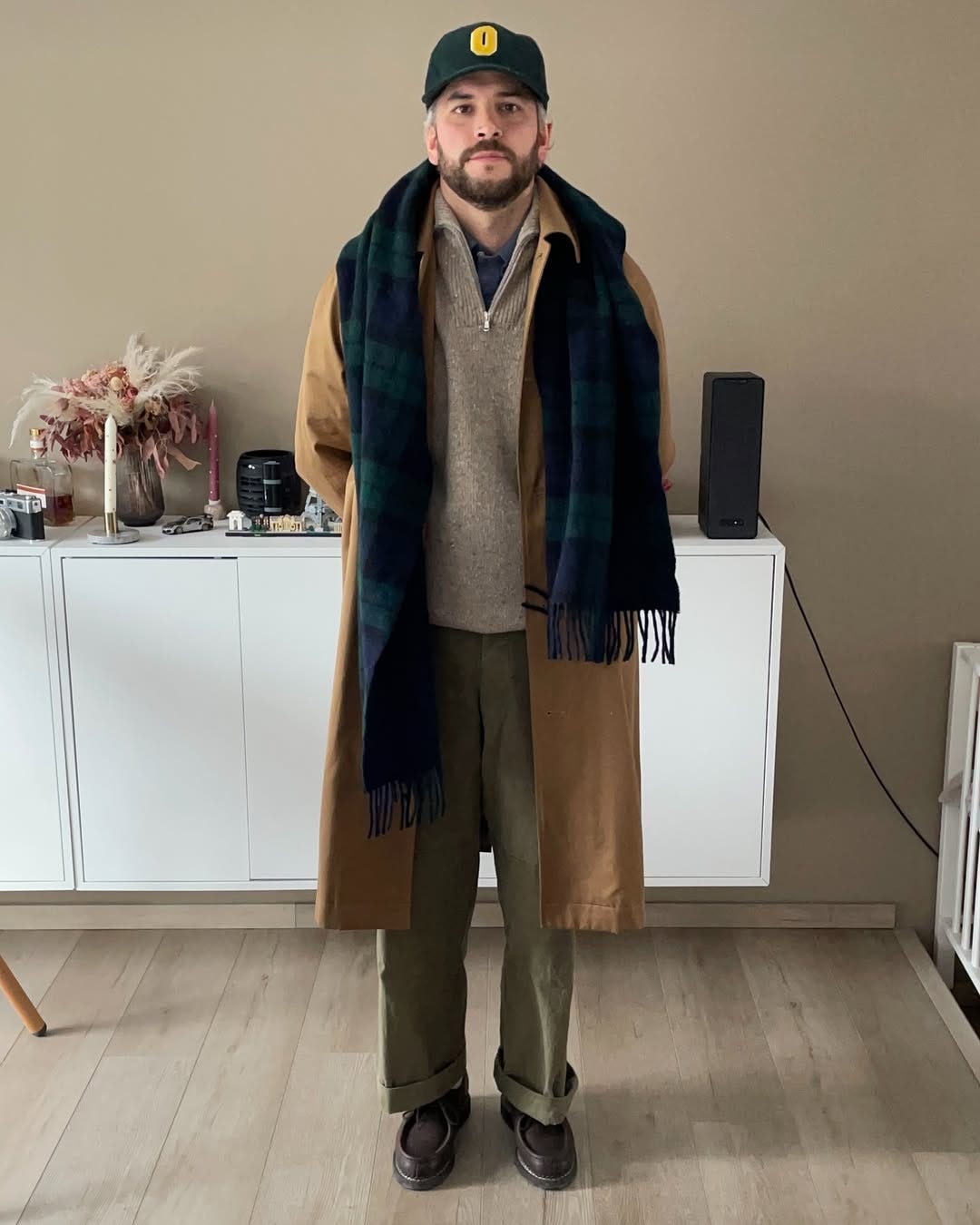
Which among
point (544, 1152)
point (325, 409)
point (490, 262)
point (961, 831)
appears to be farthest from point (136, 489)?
point (961, 831)

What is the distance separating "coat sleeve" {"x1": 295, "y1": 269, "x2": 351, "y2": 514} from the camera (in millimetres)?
1761

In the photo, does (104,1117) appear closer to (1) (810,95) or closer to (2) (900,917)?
(2) (900,917)

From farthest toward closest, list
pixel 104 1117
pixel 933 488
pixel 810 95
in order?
pixel 933 488, pixel 810 95, pixel 104 1117

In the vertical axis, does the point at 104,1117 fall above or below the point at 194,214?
below

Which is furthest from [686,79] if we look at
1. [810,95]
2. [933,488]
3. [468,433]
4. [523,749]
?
[523,749]

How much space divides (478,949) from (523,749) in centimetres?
95

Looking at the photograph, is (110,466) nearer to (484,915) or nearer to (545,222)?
(545,222)

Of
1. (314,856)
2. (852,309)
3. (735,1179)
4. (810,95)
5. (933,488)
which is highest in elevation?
(810,95)

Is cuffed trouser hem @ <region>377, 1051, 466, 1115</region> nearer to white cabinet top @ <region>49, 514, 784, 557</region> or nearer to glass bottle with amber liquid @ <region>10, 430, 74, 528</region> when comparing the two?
white cabinet top @ <region>49, 514, 784, 557</region>

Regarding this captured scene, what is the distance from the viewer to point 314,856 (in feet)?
8.11

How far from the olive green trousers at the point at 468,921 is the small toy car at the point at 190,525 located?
33.1 inches

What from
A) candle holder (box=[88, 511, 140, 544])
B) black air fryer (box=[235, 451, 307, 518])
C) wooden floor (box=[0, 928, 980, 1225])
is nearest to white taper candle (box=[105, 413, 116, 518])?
candle holder (box=[88, 511, 140, 544])

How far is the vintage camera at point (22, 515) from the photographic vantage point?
238cm

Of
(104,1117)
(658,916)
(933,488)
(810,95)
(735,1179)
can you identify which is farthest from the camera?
(658,916)
